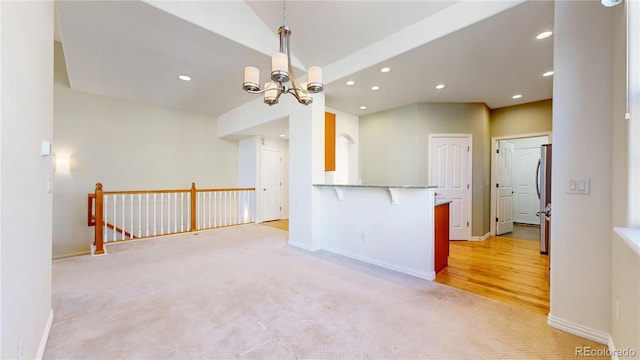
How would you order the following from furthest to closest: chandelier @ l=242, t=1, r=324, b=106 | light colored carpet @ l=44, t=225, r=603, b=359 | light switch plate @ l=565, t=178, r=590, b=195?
chandelier @ l=242, t=1, r=324, b=106 < light switch plate @ l=565, t=178, r=590, b=195 < light colored carpet @ l=44, t=225, r=603, b=359

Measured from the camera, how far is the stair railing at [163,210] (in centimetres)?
459

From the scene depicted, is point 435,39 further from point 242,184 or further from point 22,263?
point 242,184

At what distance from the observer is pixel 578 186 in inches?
68.7

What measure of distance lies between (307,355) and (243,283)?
127cm

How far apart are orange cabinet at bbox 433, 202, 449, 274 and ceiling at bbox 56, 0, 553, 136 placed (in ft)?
5.95

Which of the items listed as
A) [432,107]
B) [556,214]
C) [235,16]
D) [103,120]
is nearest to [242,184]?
[103,120]

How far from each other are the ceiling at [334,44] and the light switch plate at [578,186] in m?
1.47

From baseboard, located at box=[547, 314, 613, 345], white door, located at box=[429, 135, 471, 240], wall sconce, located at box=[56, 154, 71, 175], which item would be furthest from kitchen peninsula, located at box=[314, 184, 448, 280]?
wall sconce, located at box=[56, 154, 71, 175]

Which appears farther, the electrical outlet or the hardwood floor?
the hardwood floor

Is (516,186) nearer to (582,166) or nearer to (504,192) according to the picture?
(504,192)

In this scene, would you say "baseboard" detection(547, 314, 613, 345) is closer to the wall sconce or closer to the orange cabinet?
the orange cabinet

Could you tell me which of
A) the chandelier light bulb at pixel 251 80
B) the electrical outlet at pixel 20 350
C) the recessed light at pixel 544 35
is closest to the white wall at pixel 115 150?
the chandelier light bulb at pixel 251 80

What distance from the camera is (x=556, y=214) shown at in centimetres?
185

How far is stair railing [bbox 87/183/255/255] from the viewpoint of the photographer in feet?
15.1
